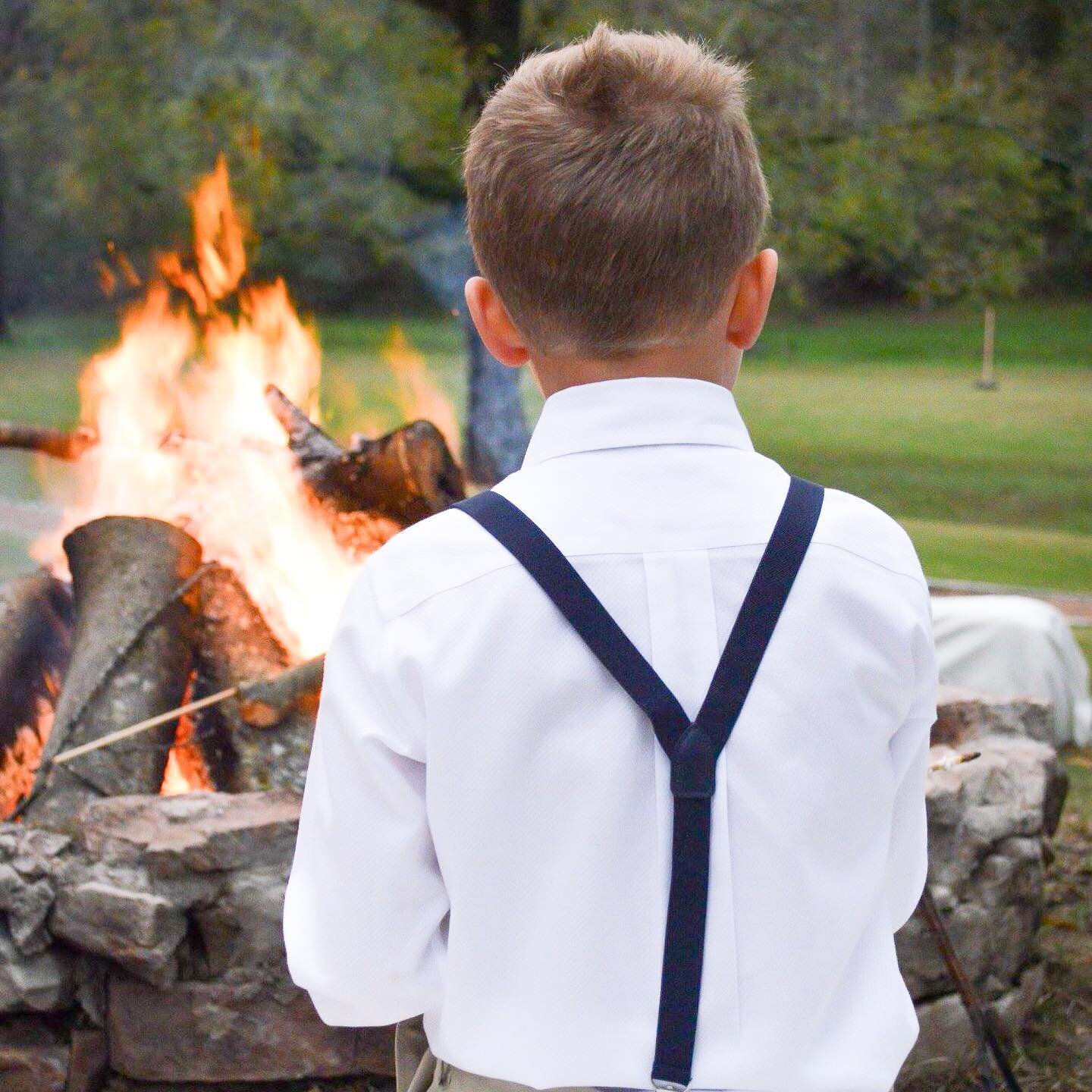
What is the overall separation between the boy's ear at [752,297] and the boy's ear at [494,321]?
179mm

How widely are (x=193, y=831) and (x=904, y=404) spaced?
31.6 feet

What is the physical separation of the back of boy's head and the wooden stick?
6.19 feet

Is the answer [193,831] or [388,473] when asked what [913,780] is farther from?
[388,473]

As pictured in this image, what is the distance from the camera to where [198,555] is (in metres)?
3.27

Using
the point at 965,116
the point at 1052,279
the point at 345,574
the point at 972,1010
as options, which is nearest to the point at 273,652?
the point at 345,574

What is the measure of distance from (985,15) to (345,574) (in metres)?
8.08

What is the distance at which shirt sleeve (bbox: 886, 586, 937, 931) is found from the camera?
3.82 feet

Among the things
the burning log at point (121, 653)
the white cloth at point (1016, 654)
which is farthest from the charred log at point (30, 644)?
the white cloth at point (1016, 654)

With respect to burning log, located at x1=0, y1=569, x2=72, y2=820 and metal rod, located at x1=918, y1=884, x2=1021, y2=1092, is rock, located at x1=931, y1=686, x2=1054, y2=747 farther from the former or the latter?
burning log, located at x1=0, y1=569, x2=72, y2=820

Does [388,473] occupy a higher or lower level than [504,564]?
lower

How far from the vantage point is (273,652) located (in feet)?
10.5

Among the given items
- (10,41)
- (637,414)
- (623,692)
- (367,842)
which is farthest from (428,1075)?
(10,41)

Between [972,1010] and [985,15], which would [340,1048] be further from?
[985,15]

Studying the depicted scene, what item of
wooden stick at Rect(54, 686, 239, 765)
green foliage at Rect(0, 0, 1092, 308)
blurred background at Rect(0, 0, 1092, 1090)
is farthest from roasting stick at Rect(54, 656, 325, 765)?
green foliage at Rect(0, 0, 1092, 308)
